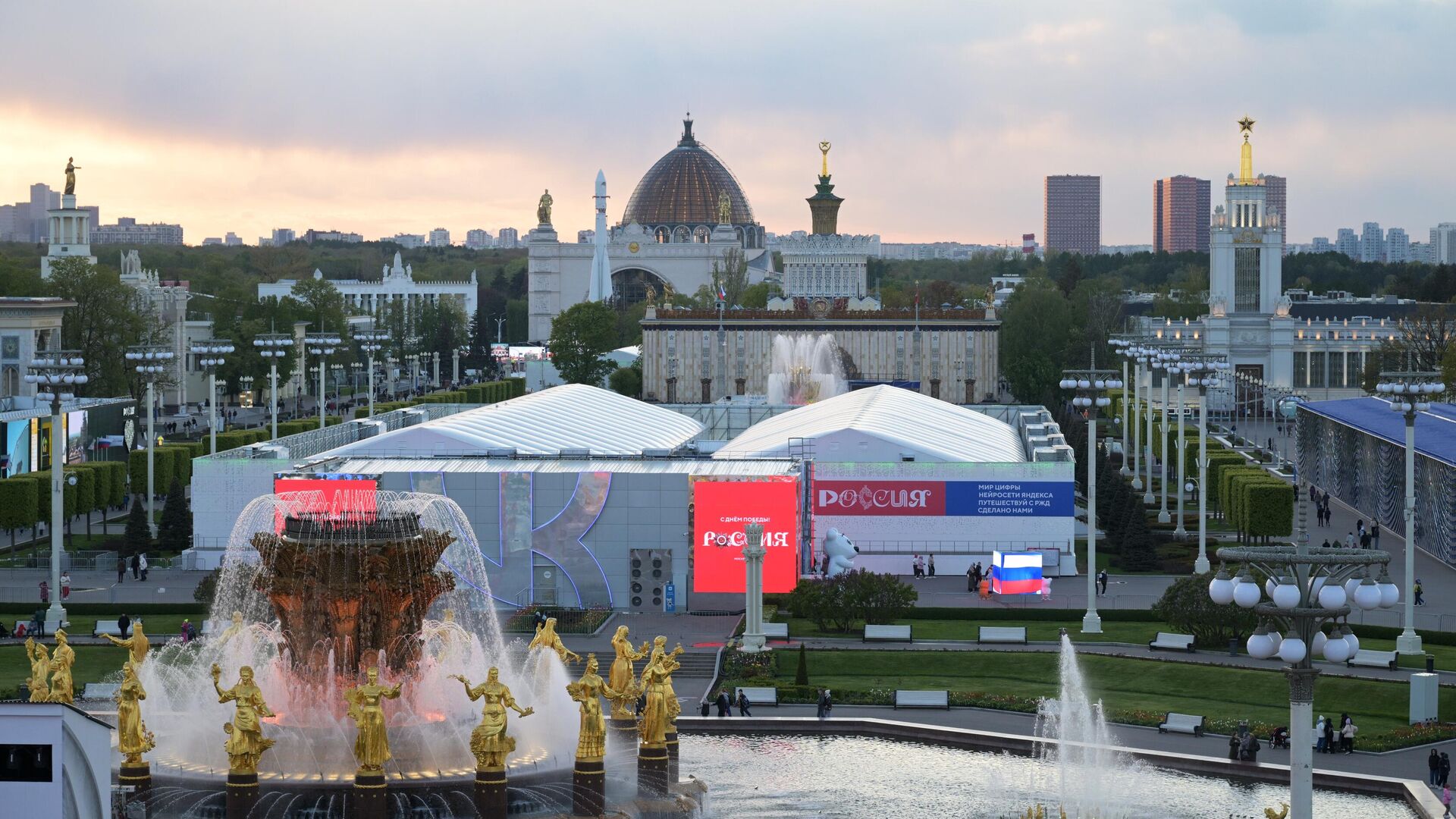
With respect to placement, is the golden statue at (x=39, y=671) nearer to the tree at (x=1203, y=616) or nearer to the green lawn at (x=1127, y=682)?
the green lawn at (x=1127, y=682)

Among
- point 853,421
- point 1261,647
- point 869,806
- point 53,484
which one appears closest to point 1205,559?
point 853,421

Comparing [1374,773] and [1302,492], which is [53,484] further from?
[1302,492]

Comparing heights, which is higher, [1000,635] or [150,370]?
[150,370]

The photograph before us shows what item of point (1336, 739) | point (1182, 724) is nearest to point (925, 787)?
point (1182, 724)

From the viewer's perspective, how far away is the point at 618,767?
31969 mm

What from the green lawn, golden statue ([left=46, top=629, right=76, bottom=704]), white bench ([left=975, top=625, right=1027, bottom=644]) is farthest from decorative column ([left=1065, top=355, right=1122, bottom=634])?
golden statue ([left=46, top=629, right=76, bottom=704])

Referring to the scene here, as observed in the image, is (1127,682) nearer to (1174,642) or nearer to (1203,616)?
(1174,642)

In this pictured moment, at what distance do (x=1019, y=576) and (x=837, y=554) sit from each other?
524 centimetres

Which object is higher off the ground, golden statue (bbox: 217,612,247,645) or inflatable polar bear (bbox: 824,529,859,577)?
golden statue (bbox: 217,612,247,645)

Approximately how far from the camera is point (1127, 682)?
43.5m

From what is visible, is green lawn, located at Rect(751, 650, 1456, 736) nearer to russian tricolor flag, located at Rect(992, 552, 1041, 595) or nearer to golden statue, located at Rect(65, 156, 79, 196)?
russian tricolor flag, located at Rect(992, 552, 1041, 595)

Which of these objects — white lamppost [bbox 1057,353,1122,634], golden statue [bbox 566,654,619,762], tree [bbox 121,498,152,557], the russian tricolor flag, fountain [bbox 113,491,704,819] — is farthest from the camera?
tree [bbox 121,498,152,557]

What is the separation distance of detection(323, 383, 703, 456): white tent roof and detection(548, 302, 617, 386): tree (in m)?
30.4

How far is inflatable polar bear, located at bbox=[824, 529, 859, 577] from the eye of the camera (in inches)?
2248
